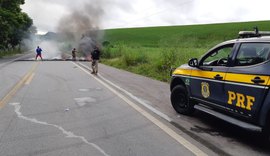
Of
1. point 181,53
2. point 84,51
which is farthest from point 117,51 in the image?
point 181,53

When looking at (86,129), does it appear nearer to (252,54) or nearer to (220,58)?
(220,58)

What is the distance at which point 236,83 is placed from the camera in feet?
18.1

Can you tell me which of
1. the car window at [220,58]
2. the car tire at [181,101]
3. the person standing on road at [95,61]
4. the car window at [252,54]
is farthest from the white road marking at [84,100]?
the person standing on road at [95,61]

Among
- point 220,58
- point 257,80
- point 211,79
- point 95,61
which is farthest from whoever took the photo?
point 95,61

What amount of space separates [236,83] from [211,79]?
0.84m

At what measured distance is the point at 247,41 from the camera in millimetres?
5707

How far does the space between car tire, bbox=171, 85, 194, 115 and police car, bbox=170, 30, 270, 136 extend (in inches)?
0.9

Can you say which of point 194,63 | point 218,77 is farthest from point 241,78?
point 194,63

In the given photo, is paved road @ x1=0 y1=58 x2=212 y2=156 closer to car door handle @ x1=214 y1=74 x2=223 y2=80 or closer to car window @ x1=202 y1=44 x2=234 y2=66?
car door handle @ x1=214 y1=74 x2=223 y2=80

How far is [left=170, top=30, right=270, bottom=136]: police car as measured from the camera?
4.96 metres

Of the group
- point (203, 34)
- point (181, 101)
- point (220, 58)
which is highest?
point (203, 34)

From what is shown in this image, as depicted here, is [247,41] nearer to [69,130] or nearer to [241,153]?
[241,153]

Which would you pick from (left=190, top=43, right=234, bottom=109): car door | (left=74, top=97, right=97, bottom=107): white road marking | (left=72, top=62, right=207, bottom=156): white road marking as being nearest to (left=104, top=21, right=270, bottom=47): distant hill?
(left=74, top=97, right=97, bottom=107): white road marking

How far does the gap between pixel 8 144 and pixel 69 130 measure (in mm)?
1185
